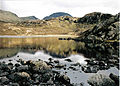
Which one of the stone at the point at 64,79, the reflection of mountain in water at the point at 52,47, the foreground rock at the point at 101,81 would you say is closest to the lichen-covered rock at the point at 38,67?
the stone at the point at 64,79

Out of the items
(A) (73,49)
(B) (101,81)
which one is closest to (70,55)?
(A) (73,49)

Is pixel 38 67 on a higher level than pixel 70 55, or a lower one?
higher

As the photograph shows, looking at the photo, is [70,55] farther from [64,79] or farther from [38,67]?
[64,79]

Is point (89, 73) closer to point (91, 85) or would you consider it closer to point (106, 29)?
point (91, 85)

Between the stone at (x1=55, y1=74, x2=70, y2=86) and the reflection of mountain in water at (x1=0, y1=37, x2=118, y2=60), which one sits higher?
the stone at (x1=55, y1=74, x2=70, y2=86)

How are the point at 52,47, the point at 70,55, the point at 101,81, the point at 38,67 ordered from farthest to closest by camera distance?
the point at 52,47
the point at 70,55
the point at 38,67
the point at 101,81

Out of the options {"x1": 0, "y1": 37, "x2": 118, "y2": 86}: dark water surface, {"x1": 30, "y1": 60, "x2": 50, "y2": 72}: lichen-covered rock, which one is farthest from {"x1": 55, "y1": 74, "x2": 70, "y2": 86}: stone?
{"x1": 30, "y1": 60, "x2": 50, "y2": 72}: lichen-covered rock

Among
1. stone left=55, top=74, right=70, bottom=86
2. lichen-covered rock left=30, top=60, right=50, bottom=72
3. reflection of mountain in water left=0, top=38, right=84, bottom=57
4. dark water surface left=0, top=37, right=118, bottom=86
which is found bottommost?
reflection of mountain in water left=0, top=38, right=84, bottom=57

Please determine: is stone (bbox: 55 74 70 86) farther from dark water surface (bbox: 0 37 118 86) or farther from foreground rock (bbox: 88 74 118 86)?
foreground rock (bbox: 88 74 118 86)

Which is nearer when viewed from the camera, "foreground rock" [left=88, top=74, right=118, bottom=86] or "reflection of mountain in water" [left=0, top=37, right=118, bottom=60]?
"foreground rock" [left=88, top=74, right=118, bottom=86]

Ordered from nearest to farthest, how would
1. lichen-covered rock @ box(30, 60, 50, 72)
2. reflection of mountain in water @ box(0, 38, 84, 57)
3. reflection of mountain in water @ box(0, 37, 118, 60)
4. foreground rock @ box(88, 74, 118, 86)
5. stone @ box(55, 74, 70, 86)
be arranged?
foreground rock @ box(88, 74, 118, 86), stone @ box(55, 74, 70, 86), lichen-covered rock @ box(30, 60, 50, 72), reflection of mountain in water @ box(0, 37, 118, 60), reflection of mountain in water @ box(0, 38, 84, 57)

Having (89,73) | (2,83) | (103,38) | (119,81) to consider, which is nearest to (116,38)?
(103,38)

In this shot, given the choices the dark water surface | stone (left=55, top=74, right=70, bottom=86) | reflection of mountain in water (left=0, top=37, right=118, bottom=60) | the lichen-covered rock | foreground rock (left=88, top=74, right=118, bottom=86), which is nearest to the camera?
foreground rock (left=88, top=74, right=118, bottom=86)

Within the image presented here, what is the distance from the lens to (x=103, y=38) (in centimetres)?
15425
